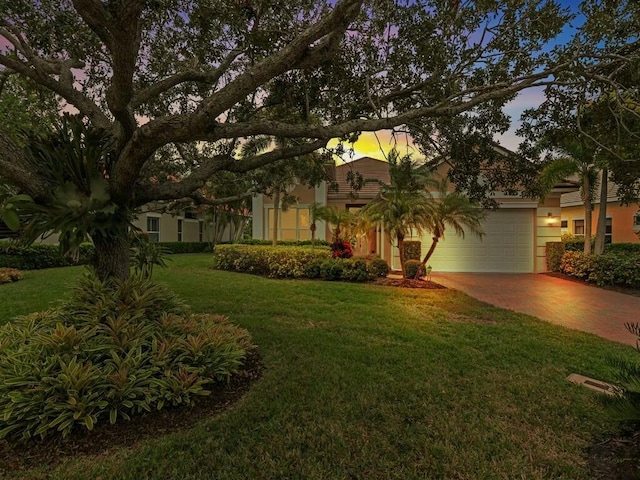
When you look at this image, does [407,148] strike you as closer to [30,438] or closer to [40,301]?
[30,438]

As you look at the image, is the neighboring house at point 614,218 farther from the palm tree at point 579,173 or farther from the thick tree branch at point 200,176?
the thick tree branch at point 200,176

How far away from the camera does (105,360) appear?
11.9ft

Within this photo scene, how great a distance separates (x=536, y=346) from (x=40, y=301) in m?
10.6

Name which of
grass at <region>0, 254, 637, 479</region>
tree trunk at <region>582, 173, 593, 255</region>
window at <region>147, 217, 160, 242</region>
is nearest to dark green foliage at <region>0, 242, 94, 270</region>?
grass at <region>0, 254, 637, 479</region>

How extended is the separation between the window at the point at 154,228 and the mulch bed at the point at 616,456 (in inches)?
1013

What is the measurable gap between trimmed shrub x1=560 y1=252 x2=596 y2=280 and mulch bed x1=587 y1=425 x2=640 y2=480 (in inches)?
441

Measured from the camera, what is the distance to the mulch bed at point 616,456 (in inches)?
102

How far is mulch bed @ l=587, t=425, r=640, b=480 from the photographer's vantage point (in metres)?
2.60

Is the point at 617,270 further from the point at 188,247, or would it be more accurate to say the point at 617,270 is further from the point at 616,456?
the point at 188,247

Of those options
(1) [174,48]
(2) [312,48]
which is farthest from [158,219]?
(2) [312,48]

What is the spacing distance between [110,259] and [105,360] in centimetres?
154

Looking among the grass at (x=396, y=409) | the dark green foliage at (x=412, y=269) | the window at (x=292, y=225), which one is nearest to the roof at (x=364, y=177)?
the window at (x=292, y=225)

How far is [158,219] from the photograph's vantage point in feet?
82.2

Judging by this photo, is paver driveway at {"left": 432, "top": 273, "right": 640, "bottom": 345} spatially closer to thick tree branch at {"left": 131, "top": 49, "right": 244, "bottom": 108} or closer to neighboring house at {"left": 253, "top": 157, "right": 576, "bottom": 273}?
neighboring house at {"left": 253, "top": 157, "right": 576, "bottom": 273}
